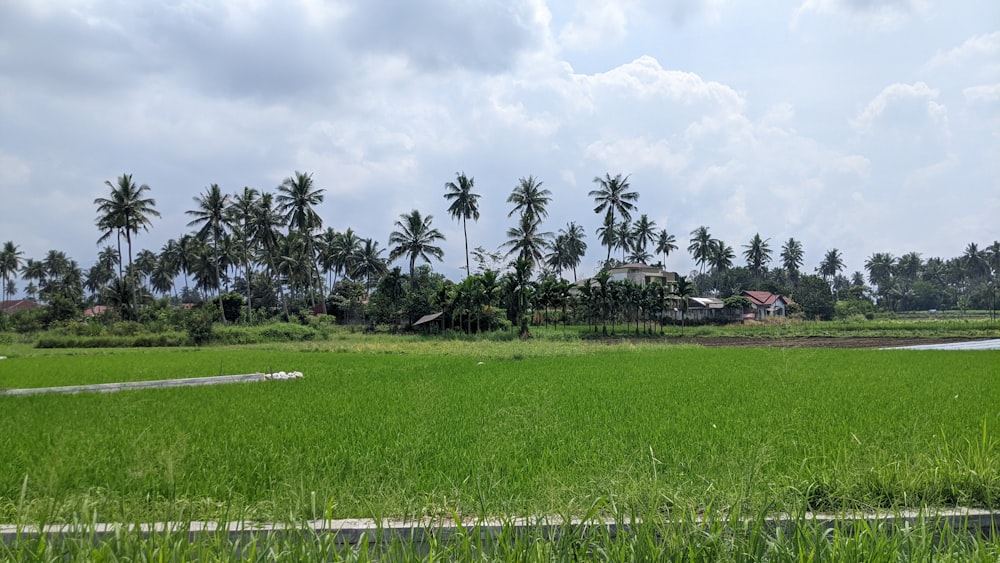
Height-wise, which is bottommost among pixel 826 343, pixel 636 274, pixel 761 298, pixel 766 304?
pixel 826 343

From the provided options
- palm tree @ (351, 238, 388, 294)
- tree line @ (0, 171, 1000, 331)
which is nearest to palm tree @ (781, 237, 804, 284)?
tree line @ (0, 171, 1000, 331)

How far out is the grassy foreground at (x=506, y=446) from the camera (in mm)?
3641

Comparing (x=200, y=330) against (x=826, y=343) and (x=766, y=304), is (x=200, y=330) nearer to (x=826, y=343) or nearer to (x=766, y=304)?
(x=826, y=343)

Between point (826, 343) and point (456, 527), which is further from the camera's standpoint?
point (826, 343)

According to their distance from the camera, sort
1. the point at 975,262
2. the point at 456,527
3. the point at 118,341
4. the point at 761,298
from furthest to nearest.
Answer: the point at 975,262, the point at 761,298, the point at 118,341, the point at 456,527

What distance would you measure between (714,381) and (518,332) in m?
24.2

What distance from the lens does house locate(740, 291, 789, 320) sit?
177 ft

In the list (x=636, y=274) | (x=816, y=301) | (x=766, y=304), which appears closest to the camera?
(x=636, y=274)

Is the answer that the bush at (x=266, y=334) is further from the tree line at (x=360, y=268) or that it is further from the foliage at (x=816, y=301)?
the foliage at (x=816, y=301)

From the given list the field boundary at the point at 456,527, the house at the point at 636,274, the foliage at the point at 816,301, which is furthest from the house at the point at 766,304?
the field boundary at the point at 456,527

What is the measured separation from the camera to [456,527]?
297 centimetres

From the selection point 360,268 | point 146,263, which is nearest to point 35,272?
point 146,263

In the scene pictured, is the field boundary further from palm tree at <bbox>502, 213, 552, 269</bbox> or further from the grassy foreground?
palm tree at <bbox>502, 213, 552, 269</bbox>

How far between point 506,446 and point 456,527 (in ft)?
8.02
